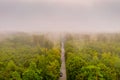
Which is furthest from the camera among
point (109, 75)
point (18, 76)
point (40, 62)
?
point (40, 62)

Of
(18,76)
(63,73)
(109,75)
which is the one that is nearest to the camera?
Result: (18,76)

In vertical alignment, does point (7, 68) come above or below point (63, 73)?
above

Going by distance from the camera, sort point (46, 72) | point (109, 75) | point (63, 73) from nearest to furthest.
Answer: point (109, 75)
point (46, 72)
point (63, 73)

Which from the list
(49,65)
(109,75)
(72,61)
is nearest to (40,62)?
(49,65)

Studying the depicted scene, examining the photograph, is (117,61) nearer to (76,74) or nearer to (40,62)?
(76,74)

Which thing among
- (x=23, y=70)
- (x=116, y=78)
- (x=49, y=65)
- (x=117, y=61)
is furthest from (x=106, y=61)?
(x=23, y=70)

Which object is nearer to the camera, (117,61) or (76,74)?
(76,74)

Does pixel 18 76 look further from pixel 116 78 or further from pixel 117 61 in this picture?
pixel 117 61

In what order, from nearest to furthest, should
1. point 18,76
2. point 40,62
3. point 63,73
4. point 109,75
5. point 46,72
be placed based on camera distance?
point 18,76, point 109,75, point 46,72, point 40,62, point 63,73

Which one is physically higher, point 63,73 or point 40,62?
point 40,62
